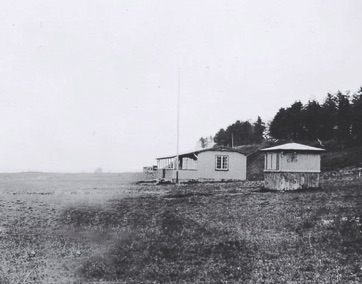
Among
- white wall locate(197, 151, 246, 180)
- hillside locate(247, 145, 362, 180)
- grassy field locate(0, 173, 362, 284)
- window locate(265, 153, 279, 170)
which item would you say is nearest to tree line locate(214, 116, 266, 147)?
hillside locate(247, 145, 362, 180)

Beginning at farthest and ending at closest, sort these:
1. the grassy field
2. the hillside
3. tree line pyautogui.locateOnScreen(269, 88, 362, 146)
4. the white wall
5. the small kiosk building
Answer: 1. tree line pyautogui.locateOnScreen(269, 88, 362, 146)
2. the hillside
3. the white wall
4. the small kiosk building
5. the grassy field

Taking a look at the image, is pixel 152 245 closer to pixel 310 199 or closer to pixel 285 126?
pixel 310 199

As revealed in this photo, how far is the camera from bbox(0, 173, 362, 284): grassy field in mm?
8586

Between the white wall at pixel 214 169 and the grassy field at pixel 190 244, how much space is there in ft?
69.1

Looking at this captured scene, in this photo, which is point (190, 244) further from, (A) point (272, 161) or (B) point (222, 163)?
(B) point (222, 163)

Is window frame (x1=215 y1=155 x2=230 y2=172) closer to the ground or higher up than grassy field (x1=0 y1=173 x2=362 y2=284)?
higher up

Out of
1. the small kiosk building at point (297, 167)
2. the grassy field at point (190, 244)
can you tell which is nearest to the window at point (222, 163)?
the small kiosk building at point (297, 167)

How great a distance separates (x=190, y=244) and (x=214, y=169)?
2791cm

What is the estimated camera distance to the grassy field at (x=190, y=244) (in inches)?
338

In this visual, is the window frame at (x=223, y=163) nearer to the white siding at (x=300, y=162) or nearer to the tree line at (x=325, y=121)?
the white siding at (x=300, y=162)

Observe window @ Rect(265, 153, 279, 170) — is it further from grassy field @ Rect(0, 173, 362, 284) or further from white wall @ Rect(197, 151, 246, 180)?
white wall @ Rect(197, 151, 246, 180)

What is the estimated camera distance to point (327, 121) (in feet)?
219

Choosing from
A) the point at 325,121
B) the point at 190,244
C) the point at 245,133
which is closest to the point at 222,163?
the point at 190,244

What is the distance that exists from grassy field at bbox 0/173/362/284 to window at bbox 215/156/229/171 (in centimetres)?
2125
